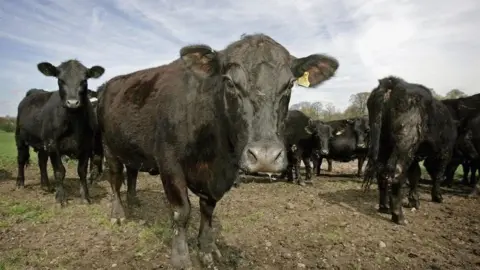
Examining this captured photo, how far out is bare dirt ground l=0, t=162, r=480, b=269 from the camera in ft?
15.8

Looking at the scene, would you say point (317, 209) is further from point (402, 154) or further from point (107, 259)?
point (107, 259)

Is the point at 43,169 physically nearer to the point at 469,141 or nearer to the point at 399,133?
the point at 399,133

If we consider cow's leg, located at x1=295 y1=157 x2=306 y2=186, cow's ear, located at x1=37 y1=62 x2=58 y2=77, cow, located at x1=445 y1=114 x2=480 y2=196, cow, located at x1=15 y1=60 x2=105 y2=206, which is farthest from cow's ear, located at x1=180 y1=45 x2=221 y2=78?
cow, located at x1=445 y1=114 x2=480 y2=196

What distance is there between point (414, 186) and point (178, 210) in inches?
235

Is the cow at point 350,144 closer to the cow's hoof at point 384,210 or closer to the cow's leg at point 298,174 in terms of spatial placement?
the cow's leg at point 298,174

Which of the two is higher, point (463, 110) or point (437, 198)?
point (463, 110)

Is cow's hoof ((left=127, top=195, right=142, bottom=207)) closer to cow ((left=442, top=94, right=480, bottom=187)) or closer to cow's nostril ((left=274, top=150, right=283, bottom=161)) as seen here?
cow's nostril ((left=274, top=150, right=283, bottom=161))

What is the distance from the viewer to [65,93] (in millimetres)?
7539

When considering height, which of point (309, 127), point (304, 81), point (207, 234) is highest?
point (304, 81)

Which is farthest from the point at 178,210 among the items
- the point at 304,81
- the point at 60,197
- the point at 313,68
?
the point at 60,197

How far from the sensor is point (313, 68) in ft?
13.9

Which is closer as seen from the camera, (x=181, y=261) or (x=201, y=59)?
(x=201, y=59)

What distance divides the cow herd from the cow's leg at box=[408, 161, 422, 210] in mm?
24

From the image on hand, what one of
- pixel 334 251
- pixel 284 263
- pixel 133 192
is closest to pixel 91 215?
pixel 133 192
